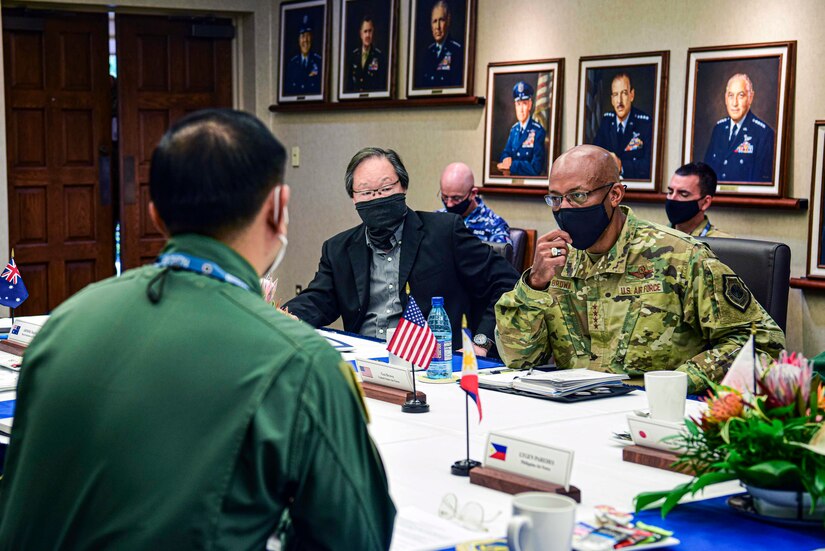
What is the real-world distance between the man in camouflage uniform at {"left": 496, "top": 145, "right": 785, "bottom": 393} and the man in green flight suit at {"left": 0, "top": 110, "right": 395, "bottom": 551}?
6.32 feet

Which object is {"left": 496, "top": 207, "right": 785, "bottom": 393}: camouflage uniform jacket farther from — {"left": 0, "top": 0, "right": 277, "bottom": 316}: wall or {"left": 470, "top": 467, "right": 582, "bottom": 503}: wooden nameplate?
{"left": 0, "top": 0, "right": 277, "bottom": 316}: wall

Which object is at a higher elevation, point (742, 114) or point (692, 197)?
point (742, 114)

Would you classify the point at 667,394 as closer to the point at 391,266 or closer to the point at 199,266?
the point at 199,266

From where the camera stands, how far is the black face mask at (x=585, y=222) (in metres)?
3.24

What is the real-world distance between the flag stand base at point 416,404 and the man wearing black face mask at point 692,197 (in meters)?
2.83

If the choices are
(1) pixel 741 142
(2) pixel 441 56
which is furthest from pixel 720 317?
(2) pixel 441 56

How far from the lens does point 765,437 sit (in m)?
1.71

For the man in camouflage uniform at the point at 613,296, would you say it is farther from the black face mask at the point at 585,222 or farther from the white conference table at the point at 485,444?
the white conference table at the point at 485,444

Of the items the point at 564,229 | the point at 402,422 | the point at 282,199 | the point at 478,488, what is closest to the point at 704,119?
the point at 564,229

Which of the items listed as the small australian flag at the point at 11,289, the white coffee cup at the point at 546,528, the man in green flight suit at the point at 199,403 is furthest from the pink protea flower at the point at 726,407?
the small australian flag at the point at 11,289

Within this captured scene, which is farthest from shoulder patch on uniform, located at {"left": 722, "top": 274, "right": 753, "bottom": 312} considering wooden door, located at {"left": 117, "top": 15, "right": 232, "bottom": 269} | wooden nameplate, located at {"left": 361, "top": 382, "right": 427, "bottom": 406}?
wooden door, located at {"left": 117, "top": 15, "right": 232, "bottom": 269}

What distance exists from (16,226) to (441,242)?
4.34 m

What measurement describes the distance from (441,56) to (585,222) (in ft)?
12.3

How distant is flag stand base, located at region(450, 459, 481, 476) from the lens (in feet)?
6.56
